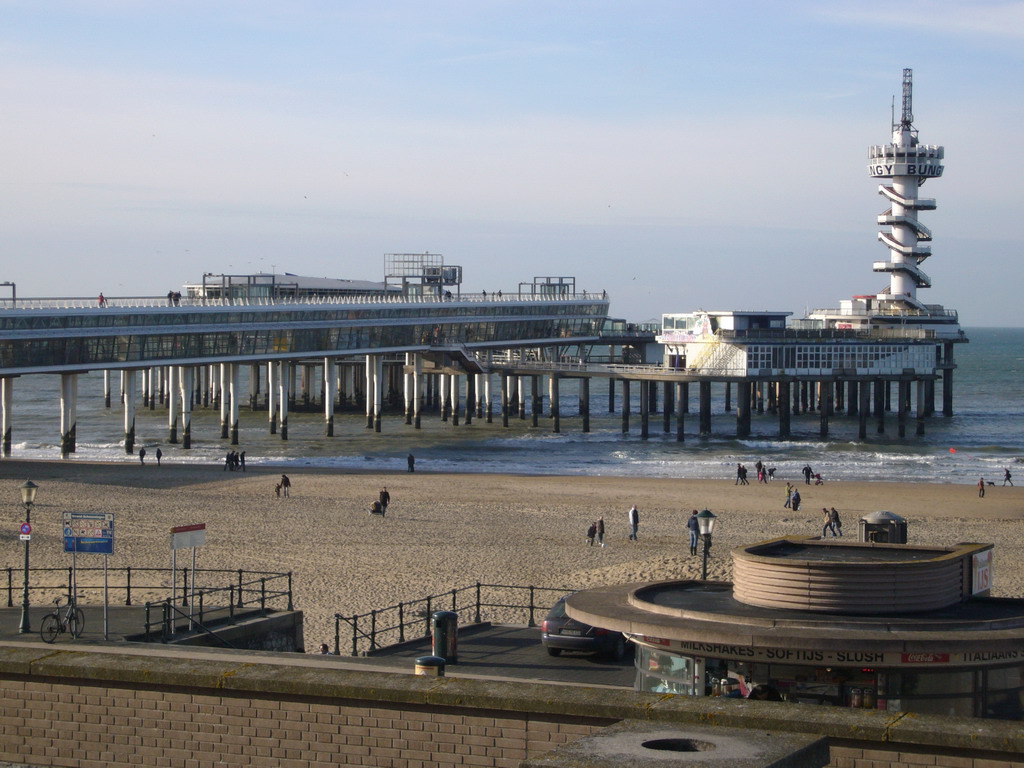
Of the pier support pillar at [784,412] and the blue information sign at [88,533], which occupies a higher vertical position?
the blue information sign at [88,533]

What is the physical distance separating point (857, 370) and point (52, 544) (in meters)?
50.5

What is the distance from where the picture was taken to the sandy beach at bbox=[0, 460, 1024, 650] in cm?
2666

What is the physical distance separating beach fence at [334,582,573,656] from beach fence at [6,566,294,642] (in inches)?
43.8

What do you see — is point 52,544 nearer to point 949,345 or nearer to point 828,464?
point 828,464

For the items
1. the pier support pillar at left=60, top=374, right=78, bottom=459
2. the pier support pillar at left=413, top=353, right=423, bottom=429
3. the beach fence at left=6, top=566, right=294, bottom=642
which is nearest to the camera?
the beach fence at left=6, top=566, right=294, bottom=642

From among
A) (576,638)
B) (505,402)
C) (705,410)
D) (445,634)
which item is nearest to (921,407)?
(705,410)

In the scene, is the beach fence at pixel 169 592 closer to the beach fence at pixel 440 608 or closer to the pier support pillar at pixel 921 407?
the beach fence at pixel 440 608

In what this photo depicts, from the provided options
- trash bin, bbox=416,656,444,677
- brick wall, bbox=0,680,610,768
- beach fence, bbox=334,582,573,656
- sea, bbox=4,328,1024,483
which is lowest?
sea, bbox=4,328,1024,483

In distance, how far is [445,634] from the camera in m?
14.1

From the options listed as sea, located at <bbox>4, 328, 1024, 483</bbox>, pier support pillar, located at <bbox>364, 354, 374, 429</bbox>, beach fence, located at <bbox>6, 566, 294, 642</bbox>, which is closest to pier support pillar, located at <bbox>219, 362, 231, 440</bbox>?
sea, located at <bbox>4, 328, 1024, 483</bbox>

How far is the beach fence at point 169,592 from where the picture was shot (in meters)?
17.4

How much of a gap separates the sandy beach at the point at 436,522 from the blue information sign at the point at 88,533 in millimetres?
4059

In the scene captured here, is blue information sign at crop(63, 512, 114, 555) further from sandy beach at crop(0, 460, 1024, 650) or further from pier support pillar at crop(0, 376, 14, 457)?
pier support pillar at crop(0, 376, 14, 457)

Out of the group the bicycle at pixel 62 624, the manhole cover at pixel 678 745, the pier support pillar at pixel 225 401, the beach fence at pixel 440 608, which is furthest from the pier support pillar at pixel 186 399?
the manhole cover at pixel 678 745
